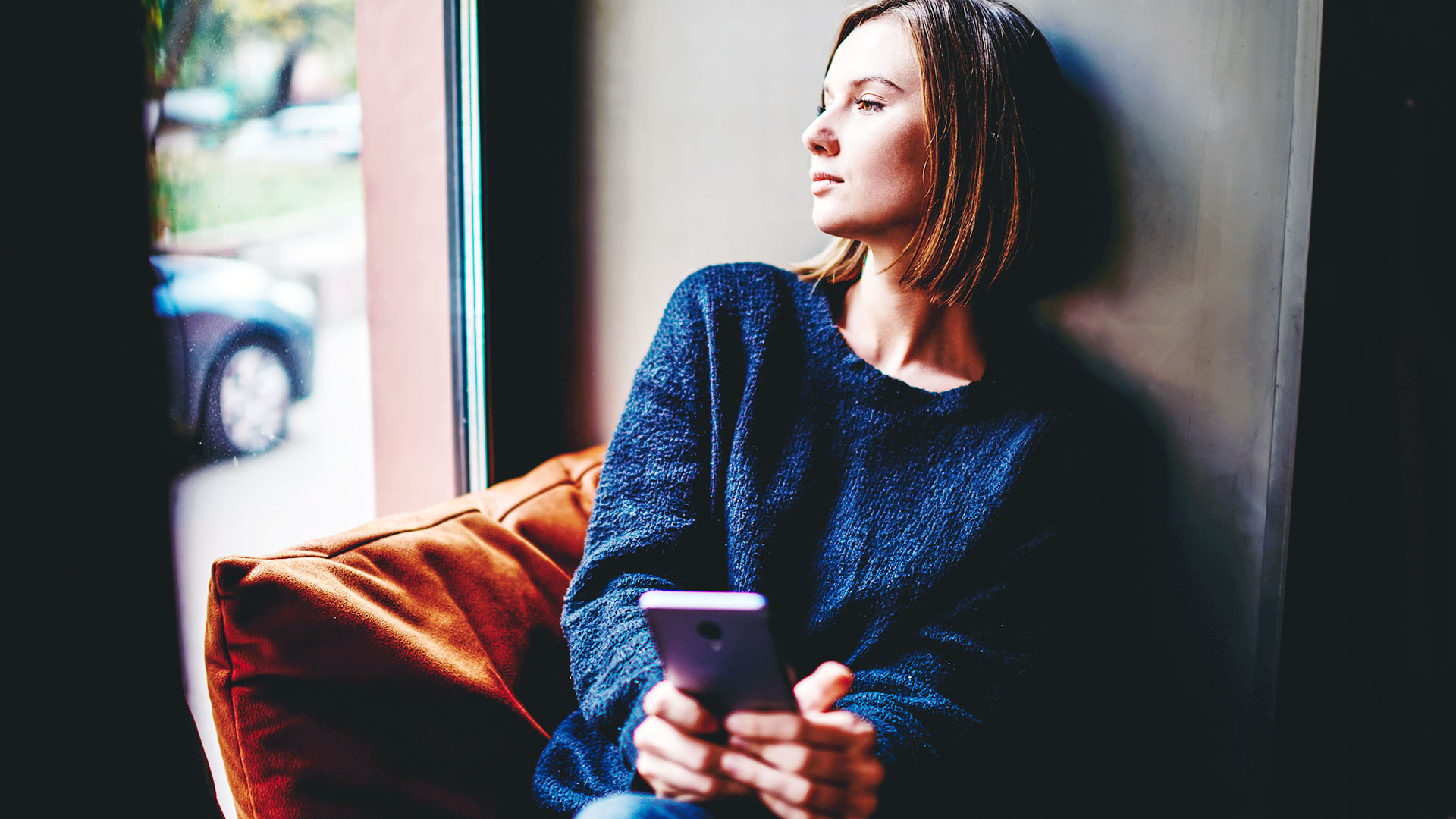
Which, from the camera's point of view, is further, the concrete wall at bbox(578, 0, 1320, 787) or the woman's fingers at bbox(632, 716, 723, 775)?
the concrete wall at bbox(578, 0, 1320, 787)

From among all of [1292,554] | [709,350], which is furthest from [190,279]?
[1292,554]

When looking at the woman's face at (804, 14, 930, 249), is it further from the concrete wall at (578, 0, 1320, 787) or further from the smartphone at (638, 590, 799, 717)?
the smartphone at (638, 590, 799, 717)

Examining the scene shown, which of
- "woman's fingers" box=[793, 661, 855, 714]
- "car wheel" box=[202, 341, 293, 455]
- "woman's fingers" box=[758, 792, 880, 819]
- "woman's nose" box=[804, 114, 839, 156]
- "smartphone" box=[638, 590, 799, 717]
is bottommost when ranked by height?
"woman's fingers" box=[758, 792, 880, 819]

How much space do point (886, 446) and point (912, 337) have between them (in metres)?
0.15

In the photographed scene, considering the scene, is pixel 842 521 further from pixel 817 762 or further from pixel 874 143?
pixel 874 143

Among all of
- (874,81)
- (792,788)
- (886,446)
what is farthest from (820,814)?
(874,81)

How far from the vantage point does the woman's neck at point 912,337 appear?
973 mm

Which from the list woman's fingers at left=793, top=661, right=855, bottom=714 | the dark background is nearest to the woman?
woman's fingers at left=793, top=661, right=855, bottom=714

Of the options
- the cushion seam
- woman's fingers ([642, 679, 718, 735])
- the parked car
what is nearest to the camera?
woman's fingers ([642, 679, 718, 735])

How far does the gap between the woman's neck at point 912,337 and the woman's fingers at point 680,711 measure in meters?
0.47

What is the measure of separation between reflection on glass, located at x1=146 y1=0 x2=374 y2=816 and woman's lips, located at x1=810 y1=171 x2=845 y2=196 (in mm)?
638

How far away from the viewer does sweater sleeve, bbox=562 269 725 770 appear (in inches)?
29.8

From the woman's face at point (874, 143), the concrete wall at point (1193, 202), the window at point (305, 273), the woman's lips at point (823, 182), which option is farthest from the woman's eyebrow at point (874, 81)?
the window at point (305, 273)

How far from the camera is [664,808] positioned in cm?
65
